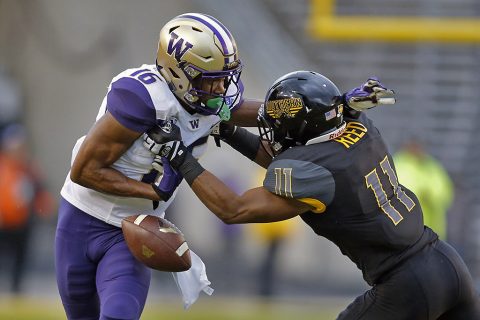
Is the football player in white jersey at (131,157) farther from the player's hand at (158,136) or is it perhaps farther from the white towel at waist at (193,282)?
the white towel at waist at (193,282)

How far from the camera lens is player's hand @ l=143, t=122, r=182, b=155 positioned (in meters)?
4.19

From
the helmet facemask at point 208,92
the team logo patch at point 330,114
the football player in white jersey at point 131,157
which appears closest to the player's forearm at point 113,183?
the football player in white jersey at point 131,157

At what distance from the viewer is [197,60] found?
427cm

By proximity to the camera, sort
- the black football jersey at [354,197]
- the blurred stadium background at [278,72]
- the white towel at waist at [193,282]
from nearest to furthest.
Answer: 1. the black football jersey at [354,197]
2. the white towel at waist at [193,282]
3. the blurred stadium background at [278,72]

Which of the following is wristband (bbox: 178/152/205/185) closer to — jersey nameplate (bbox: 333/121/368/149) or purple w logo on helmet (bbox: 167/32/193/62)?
purple w logo on helmet (bbox: 167/32/193/62)

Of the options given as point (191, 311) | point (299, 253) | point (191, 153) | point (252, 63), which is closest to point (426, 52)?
point (252, 63)

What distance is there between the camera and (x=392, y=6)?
36.0ft

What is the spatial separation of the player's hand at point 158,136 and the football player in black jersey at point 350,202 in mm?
31

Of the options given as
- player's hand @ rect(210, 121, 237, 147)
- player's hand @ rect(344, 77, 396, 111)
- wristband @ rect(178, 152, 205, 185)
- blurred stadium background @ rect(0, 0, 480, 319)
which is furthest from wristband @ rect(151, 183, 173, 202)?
blurred stadium background @ rect(0, 0, 480, 319)

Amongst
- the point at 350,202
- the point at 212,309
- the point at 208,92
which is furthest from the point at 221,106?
the point at 212,309

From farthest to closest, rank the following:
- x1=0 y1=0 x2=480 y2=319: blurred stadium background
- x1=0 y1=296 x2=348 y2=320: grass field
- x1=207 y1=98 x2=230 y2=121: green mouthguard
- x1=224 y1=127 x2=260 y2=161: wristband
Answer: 1. x1=0 y1=0 x2=480 y2=319: blurred stadium background
2. x1=0 y1=296 x2=348 y2=320: grass field
3. x1=224 y1=127 x2=260 y2=161: wristband
4. x1=207 y1=98 x2=230 y2=121: green mouthguard

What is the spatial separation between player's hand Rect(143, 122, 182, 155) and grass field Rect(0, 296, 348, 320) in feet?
11.1

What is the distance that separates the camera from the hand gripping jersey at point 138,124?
13.6 ft

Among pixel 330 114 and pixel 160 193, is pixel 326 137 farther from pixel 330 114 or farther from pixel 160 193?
pixel 160 193
